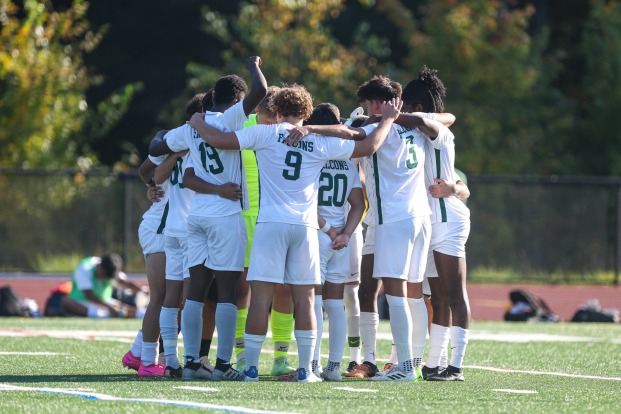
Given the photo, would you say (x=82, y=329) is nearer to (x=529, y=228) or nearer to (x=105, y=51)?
(x=529, y=228)

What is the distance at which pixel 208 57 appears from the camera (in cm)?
3675

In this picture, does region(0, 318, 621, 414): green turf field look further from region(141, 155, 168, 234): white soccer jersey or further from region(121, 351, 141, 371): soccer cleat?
region(141, 155, 168, 234): white soccer jersey

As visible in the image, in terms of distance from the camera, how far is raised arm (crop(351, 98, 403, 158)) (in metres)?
8.86

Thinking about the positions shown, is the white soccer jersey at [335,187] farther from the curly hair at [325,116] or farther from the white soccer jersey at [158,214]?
the white soccer jersey at [158,214]

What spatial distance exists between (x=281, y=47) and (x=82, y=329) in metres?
15.1

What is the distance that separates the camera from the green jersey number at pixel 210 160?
9.05 m

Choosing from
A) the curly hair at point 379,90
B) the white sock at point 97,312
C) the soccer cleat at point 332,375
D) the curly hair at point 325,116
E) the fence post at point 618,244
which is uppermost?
the curly hair at point 379,90

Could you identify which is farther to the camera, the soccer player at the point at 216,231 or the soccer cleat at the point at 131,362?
the soccer cleat at the point at 131,362

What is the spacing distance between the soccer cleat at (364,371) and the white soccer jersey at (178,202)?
1613 millimetres

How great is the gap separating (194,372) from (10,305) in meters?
10.4

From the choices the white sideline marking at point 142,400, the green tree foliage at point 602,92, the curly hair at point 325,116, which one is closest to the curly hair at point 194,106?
the curly hair at point 325,116

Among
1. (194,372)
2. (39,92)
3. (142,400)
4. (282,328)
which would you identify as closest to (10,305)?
(39,92)

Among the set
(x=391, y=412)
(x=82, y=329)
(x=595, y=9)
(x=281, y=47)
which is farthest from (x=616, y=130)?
(x=391, y=412)

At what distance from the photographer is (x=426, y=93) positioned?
376 inches
